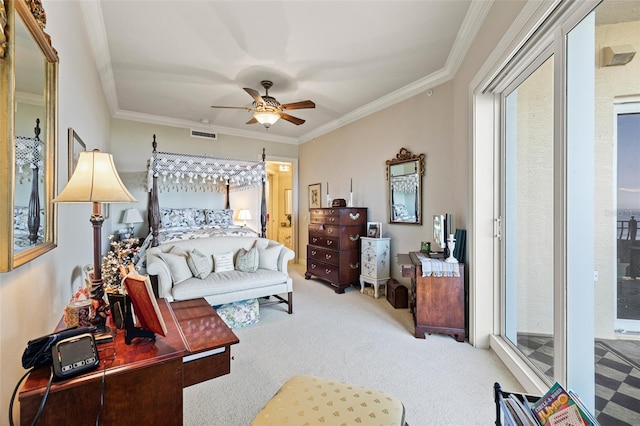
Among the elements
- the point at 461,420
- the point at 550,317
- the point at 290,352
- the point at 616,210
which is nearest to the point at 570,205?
the point at 616,210

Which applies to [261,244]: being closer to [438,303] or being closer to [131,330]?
[438,303]

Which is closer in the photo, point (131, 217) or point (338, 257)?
point (338, 257)

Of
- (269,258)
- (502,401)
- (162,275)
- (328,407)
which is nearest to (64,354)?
(328,407)

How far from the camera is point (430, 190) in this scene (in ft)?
11.5

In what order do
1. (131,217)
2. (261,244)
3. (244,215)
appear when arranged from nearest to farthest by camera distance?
(261,244) → (131,217) → (244,215)

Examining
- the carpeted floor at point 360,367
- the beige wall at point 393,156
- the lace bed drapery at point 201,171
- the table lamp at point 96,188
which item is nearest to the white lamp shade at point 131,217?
the lace bed drapery at point 201,171

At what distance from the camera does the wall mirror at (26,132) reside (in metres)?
0.89

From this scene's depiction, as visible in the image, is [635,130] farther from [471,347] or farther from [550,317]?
[471,347]

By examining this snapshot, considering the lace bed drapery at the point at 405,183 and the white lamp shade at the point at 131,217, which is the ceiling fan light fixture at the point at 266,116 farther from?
the white lamp shade at the point at 131,217

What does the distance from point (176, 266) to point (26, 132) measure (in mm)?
2084

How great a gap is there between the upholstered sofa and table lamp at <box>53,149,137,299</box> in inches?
60.6

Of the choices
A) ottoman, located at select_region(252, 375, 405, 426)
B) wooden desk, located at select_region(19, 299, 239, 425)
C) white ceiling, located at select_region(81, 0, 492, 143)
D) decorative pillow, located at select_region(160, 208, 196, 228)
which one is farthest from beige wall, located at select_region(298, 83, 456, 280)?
wooden desk, located at select_region(19, 299, 239, 425)

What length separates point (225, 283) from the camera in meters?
2.96

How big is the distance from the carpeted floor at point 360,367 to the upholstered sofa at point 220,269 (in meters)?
0.41
